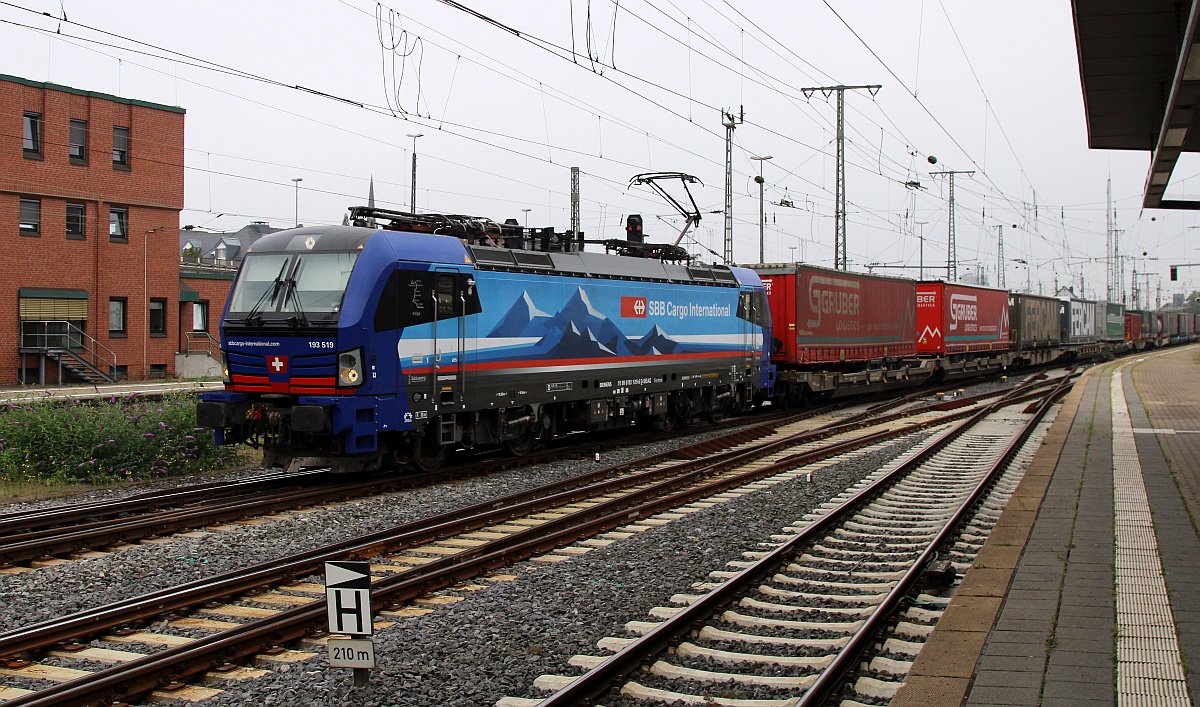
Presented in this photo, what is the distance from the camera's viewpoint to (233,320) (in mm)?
12828

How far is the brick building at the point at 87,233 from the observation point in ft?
108

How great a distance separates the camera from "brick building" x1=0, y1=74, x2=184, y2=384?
108 ft

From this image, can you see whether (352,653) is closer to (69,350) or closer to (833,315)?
(833,315)

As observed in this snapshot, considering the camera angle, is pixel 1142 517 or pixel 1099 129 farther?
pixel 1099 129

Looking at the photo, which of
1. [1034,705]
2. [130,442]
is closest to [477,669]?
[1034,705]

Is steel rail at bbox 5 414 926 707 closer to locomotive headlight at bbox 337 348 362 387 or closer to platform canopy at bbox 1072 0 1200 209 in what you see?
locomotive headlight at bbox 337 348 362 387

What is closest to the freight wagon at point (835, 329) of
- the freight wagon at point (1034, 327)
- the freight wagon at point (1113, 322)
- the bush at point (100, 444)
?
the freight wagon at point (1034, 327)

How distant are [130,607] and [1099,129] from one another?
15410 millimetres

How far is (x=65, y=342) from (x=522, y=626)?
106 feet

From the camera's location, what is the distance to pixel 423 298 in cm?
1285

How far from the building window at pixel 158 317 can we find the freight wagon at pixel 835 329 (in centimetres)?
2402

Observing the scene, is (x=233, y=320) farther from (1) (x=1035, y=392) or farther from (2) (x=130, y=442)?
(1) (x=1035, y=392)

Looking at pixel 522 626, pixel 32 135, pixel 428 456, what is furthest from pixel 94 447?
pixel 32 135

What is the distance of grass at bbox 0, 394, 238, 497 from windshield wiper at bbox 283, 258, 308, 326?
96.3 inches
